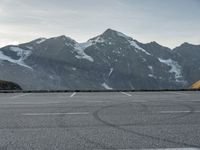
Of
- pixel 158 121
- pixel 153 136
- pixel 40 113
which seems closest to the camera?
pixel 153 136

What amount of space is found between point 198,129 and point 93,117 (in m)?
3.26

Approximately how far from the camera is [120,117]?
973 cm

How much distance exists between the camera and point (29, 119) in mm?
9516

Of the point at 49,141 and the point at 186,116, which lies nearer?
the point at 49,141

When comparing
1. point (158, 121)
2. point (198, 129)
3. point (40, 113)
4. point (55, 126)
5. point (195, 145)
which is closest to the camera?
point (195, 145)

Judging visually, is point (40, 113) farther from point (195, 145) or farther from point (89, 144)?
point (195, 145)

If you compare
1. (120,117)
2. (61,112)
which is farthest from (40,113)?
(120,117)

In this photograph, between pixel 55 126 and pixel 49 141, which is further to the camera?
pixel 55 126

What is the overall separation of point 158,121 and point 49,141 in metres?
3.55

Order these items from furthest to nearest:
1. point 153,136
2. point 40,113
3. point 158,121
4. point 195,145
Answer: point 40,113, point 158,121, point 153,136, point 195,145

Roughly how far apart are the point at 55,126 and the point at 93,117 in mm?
1768

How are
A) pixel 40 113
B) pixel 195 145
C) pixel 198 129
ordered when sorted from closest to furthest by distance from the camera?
pixel 195 145 → pixel 198 129 → pixel 40 113

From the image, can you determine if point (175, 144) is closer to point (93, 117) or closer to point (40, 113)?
point (93, 117)

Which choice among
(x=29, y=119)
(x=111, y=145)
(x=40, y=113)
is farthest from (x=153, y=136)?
(x=40, y=113)
